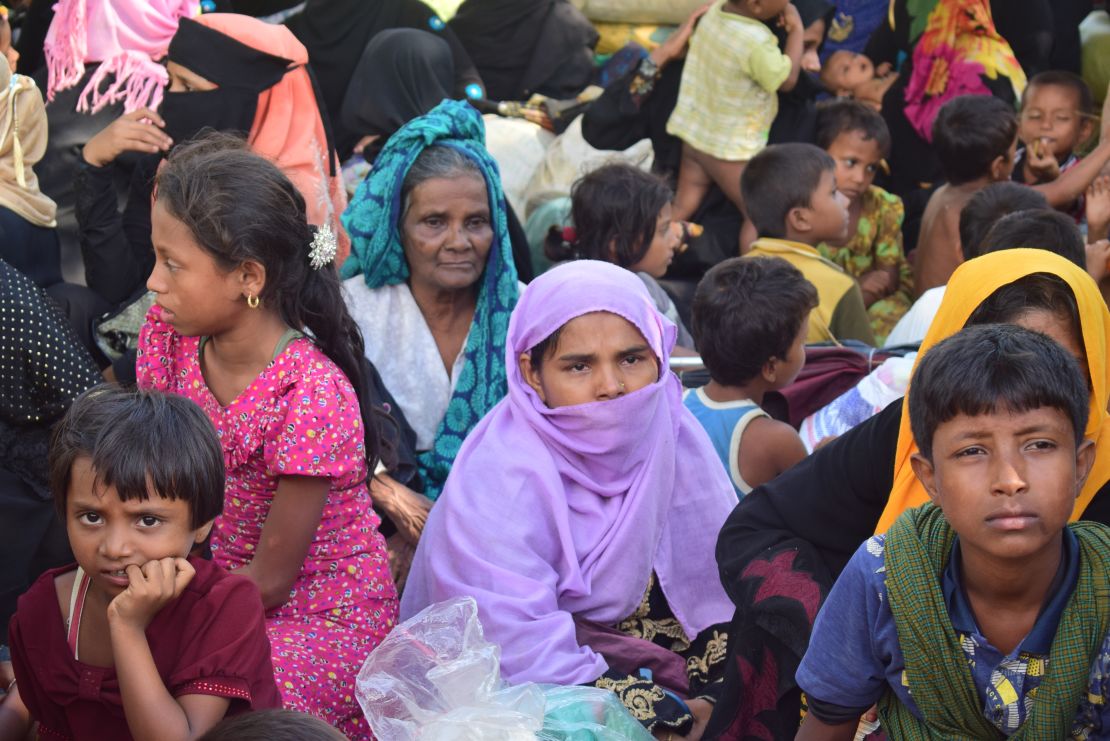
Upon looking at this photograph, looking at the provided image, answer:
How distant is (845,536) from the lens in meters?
2.93

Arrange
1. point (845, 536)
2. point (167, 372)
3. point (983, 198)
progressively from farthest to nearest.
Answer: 1. point (983, 198)
2. point (167, 372)
3. point (845, 536)

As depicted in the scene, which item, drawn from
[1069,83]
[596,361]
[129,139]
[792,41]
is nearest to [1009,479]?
[596,361]

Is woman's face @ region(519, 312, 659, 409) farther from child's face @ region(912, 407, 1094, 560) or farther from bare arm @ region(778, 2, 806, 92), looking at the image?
bare arm @ region(778, 2, 806, 92)

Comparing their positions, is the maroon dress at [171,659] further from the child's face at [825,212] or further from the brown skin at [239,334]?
the child's face at [825,212]

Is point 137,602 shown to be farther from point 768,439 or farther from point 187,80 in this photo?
point 187,80

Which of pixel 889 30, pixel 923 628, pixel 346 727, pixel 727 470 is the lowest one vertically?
pixel 346 727

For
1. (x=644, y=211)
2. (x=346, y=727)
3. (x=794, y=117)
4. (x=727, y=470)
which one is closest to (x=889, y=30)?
(x=794, y=117)

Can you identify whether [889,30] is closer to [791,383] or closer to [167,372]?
[791,383]

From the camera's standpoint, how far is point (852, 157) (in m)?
6.16

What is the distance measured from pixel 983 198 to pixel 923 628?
281cm

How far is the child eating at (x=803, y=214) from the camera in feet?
16.8

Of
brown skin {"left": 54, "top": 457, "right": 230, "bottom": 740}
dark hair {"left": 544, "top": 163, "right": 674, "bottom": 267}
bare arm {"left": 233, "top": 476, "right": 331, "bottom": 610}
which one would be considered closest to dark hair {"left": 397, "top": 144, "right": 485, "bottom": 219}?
dark hair {"left": 544, "top": 163, "right": 674, "bottom": 267}

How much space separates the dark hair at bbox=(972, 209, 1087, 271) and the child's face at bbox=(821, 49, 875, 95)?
3.67 m

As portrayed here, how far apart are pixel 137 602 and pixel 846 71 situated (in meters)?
5.80
